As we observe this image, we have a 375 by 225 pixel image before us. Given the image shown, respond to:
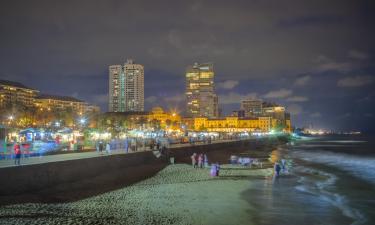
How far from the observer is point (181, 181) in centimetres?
3042

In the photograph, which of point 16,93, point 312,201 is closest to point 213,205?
point 312,201

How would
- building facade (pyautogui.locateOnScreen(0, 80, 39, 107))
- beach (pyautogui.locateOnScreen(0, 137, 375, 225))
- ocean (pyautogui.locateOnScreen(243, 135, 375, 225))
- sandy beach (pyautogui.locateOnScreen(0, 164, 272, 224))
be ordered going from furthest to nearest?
1. building facade (pyautogui.locateOnScreen(0, 80, 39, 107))
2. ocean (pyautogui.locateOnScreen(243, 135, 375, 225))
3. beach (pyautogui.locateOnScreen(0, 137, 375, 225))
4. sandy beach (pyautogui.locateOnScreen(0, 164, 272, 224))

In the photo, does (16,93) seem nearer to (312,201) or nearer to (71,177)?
(71,177)

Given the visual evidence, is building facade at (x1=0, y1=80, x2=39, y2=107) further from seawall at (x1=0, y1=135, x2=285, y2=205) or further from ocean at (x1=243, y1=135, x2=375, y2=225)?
ocean at (x1=243, y1=135, x2=375, y2=225)

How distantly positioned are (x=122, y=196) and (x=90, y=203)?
8.83 ft

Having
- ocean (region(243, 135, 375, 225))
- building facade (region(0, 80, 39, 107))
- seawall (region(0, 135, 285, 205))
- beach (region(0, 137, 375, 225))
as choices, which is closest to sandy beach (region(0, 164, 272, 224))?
beach (region(0, 137, 375, 225))

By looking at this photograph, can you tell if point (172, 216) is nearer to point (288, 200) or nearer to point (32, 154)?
point (288, 200)

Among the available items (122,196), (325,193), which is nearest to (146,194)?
(122,196)

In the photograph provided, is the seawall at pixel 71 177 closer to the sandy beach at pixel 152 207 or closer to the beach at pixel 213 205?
the beach at pixel 213 205

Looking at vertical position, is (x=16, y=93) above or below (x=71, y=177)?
above

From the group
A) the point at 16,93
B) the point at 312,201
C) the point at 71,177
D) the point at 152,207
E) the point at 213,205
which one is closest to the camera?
the point at 152,207

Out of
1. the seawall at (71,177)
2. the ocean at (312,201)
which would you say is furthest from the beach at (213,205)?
the seawall at (71,177)

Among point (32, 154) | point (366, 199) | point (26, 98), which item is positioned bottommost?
point (366, 199)

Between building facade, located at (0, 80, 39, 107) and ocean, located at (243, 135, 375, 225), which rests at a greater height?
building facade, located at (0, 80, 39, 107)
